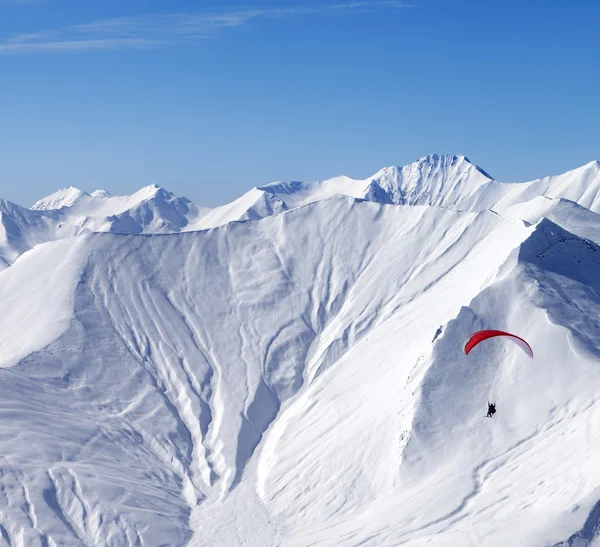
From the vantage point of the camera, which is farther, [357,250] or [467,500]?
[357,250]

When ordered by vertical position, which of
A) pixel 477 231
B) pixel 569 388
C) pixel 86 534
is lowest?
pixel 86 534

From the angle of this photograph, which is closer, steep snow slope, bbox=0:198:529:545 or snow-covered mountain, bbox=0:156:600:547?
snow-covered mountain, bbox=0:156:600:547

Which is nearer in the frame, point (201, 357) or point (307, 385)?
point (307, 385)

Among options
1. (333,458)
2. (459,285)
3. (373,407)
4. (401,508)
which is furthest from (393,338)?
(401,508)

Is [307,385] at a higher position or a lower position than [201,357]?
lower

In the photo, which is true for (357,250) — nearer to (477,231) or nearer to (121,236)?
(477,231)
